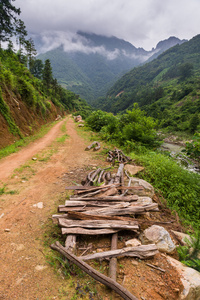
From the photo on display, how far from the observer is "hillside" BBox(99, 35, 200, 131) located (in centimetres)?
6706

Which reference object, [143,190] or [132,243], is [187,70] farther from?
[132,243]

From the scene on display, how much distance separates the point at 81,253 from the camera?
9.49ft

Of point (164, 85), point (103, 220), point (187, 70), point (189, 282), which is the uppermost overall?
point (187, 70)

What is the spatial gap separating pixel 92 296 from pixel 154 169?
6.01 meters

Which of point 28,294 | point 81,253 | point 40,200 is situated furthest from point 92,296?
point 40,200

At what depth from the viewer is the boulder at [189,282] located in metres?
2.21

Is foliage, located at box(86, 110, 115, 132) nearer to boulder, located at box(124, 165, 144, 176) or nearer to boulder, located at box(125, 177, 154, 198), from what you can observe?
boulder, located at box(124, 165, 144, 176)

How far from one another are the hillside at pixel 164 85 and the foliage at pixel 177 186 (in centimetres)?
4121

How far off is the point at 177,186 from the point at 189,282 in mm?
4613

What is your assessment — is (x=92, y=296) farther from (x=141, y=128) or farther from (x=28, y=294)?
(x=141, y=128)

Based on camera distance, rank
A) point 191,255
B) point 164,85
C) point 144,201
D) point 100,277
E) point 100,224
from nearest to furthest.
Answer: point 100,277 < point 191,255 < point 100,224 < point 144,201 < point 164,85

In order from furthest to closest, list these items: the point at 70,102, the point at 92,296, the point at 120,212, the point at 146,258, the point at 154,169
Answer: the point at 70,102 < the point at 154,169 < the point at 120,212 < the point at 146,258 < the point at 92,296

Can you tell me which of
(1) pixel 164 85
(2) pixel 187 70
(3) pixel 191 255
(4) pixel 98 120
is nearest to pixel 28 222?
(3) pixel 191 255

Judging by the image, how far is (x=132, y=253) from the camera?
9.07ft
